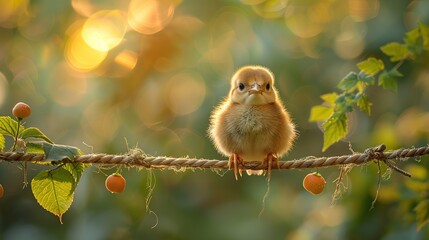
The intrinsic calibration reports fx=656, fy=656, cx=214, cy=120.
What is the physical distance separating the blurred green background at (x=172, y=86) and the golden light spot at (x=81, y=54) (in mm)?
11

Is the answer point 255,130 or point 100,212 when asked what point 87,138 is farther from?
point 255,130

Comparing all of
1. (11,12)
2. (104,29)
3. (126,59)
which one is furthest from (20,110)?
(11,12)

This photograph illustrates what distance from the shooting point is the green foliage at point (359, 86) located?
2504 millimetres

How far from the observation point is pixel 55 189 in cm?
214

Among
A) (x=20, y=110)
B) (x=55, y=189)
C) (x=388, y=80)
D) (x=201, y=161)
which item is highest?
(x=388, y=80)

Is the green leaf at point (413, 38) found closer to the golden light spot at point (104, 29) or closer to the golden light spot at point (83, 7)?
the golden light spot at point (104, 29)

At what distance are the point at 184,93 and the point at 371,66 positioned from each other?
10.9ft

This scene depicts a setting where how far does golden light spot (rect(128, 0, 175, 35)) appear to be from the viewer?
559 centimetres

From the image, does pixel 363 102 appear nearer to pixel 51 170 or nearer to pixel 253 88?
pixel 253 88

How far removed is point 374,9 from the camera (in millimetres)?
5922

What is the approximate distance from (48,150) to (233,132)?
974mm

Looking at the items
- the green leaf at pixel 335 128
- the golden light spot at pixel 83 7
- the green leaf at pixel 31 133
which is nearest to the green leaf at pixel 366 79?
the green leaf at pixel 335 128

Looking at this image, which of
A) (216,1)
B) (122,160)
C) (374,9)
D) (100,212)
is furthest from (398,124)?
(122,160)

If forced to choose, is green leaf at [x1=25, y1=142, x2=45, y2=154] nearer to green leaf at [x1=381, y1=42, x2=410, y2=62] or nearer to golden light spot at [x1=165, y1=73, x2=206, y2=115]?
green leaf at [x1=381, y1=42, x2=410, y2=62]
